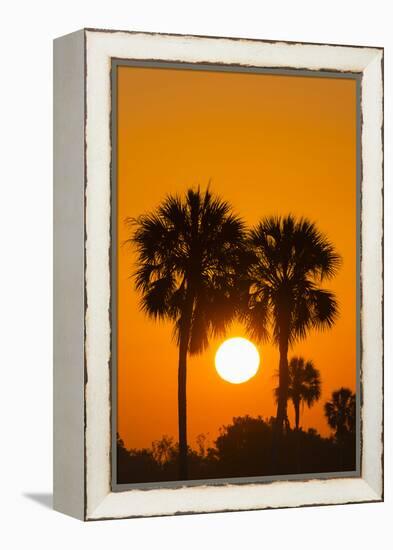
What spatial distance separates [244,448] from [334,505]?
731mm

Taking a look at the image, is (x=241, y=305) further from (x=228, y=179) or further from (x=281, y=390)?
(x=228, y=179)

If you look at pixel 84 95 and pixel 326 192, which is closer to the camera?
pixel 84 95

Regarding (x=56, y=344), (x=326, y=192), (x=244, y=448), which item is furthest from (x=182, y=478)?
(x=326, y=192)

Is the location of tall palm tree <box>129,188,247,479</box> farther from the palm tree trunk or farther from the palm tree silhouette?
the palm tree silhouette

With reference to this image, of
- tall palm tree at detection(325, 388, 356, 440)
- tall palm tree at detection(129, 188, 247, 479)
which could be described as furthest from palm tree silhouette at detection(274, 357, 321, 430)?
tall palm tree at detection(129, 188, 247, 479)

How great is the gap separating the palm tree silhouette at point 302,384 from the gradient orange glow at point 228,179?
4cm

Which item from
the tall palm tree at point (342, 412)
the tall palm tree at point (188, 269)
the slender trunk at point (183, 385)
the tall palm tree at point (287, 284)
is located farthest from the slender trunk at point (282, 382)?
the slender trunk at point (183, 385)

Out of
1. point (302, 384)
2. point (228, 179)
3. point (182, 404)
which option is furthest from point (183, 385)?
point (228, 179)

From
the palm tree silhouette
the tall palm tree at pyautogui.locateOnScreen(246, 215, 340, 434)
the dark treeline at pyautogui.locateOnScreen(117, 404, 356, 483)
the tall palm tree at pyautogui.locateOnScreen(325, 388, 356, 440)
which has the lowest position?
the dark treeline at pyautogui.locateOnScreen(117, 404, 356, 483)

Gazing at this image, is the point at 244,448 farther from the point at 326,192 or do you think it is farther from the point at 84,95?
the point at 84,95

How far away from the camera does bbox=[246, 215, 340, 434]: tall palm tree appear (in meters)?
11.3

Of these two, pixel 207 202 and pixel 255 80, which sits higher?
pixel 255 80

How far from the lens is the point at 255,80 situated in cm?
1129

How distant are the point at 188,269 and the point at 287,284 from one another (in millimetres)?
708
